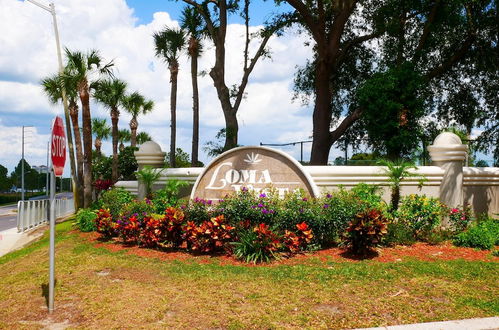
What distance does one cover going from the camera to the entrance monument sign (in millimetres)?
10781

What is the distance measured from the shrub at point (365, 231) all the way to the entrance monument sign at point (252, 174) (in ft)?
6.07

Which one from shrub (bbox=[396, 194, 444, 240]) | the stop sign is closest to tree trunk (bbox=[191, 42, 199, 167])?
shrub (bbox=[396, 194, 444, 240])

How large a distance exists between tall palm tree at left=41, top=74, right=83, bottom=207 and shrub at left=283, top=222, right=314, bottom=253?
56.2 feet

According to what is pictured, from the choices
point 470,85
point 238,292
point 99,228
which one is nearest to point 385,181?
point 238,292

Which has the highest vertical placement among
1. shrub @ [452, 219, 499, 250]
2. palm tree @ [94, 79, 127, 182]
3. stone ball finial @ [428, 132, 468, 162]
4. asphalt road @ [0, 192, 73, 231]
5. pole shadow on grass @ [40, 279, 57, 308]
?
palm tree @ [94, 79, 127, 182]

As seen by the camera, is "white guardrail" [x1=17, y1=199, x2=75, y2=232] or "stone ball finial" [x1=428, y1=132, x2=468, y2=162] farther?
"white guardrail" [x1=17, y1=199, x2=75, y2=232]

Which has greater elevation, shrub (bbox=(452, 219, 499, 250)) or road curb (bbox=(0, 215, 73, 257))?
shrub (bbox=(452, 219, 499, 250))

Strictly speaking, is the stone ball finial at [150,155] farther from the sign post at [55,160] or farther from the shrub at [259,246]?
the sign post at [55,160]

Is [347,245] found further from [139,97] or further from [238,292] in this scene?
[139,97]

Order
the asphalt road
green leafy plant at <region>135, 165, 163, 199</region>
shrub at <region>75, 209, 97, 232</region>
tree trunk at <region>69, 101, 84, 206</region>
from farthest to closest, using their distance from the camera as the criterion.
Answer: the asphalt road → tree trunk at <region>69, 101, 84, 206</region> → shrub at <region>75, 209, 97, 232</region> → green leafy plant at <region>135, 165, 163, 199</region>

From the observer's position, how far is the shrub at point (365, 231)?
27.9 feet

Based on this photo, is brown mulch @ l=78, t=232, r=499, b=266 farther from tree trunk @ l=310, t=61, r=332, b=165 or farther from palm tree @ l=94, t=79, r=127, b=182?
palm tree @ l=94, t=79, r=127, b=182

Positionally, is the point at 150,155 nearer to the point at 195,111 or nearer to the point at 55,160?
the point at 55,160

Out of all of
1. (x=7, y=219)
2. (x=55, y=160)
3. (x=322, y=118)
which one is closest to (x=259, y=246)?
(x=55, y=160)
